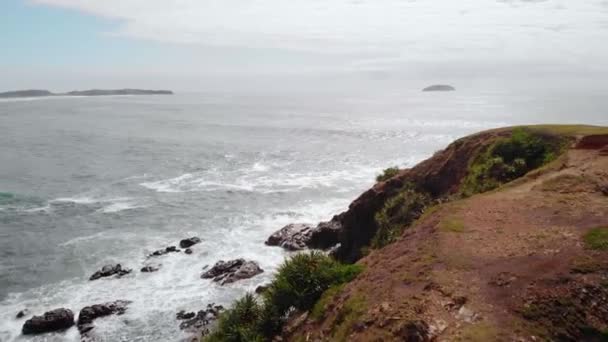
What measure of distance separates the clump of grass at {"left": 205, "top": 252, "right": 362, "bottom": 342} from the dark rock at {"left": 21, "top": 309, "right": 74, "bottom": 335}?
41.7 ft

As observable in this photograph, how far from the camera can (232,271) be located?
32094 millimetres

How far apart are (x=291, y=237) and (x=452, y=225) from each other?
22385mm

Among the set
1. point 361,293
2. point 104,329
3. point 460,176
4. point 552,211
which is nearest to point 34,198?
point 104,329

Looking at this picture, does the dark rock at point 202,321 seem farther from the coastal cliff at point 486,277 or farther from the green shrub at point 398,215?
the green shrub at point 398,215

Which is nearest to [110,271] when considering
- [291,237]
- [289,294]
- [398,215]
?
[291,237]

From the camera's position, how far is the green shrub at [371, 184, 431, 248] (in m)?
25.2

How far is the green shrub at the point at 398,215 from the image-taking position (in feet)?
82.6

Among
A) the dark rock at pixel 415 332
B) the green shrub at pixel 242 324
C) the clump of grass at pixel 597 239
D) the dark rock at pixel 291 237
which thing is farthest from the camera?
the dark rock at pixel 291 237

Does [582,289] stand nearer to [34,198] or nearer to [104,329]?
[104,329]

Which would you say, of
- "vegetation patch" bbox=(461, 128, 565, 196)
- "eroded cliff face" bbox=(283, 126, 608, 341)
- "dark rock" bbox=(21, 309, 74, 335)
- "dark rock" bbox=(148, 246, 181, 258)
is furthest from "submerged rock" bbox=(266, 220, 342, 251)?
"eroded cliff face" bbox=(283, 126, 608, 341)

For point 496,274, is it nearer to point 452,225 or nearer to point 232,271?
point 452,225

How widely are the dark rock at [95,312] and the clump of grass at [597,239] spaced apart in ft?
76.7

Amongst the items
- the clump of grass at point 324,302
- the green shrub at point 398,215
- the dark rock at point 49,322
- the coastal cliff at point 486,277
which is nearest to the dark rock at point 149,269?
the dark rock at point 49,322

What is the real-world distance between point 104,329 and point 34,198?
29.0 metres
